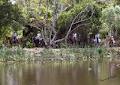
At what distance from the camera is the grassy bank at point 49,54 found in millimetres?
22328

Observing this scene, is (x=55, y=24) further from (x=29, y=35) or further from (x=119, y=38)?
(x=119, y=38)

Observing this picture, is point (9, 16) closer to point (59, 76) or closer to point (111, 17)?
point (59, 76)

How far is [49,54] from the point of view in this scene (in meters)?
23.1

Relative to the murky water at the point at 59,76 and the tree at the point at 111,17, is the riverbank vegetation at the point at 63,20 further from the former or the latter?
the murky water at the point at 59,76

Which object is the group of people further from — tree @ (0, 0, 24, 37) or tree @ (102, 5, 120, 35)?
tree @ (0, 0, 24, 37)

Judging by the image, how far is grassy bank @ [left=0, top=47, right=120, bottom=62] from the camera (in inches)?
879

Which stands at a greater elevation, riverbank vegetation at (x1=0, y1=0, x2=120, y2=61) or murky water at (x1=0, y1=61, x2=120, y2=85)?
riverbank vegetation at (x1=0, y1=0, x2=120, y2=61)

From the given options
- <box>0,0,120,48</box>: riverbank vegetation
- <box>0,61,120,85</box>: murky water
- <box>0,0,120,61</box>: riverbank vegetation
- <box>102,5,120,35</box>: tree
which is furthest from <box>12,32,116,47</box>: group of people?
<box>0,61,120,85</box>: murky water

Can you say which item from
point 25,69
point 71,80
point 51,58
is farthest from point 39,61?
point 71,80

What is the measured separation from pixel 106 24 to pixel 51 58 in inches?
346

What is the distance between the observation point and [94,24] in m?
29.2

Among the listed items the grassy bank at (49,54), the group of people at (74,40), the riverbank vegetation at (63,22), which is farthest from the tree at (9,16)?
the group of people at (74,40)

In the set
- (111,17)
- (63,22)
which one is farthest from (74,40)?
(111,17)

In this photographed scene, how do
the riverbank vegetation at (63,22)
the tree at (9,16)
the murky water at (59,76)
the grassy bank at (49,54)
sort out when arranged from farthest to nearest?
the riverbank vegetation at (63,22) → the tree at (9,16) → the grassy bank at (49,54) → the murky water at (59,76)
